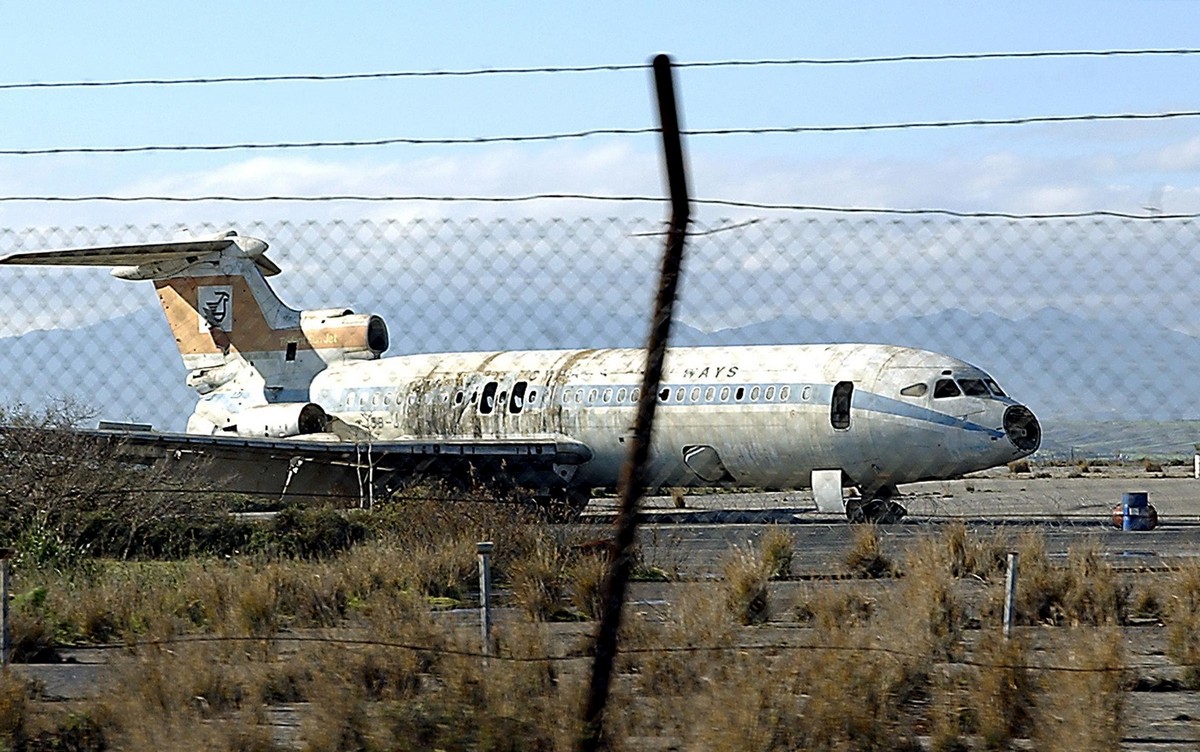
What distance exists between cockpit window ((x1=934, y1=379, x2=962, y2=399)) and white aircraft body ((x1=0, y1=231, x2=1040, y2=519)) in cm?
2

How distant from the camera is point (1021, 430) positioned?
25.6m

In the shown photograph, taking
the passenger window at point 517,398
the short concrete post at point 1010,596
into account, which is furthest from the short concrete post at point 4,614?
the passenger window at point 517,398

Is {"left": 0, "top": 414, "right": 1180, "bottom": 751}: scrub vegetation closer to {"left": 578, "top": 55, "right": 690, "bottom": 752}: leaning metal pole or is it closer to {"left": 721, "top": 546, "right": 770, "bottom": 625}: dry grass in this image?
{"left": 721, "top": 546, "right": 770, "bottom": 625}: dry grass

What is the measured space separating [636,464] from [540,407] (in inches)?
986

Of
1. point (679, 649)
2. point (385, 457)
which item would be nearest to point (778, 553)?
point (679, 649)

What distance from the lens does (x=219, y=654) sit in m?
9.98

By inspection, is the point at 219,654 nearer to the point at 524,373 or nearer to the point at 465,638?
the point at 465,638

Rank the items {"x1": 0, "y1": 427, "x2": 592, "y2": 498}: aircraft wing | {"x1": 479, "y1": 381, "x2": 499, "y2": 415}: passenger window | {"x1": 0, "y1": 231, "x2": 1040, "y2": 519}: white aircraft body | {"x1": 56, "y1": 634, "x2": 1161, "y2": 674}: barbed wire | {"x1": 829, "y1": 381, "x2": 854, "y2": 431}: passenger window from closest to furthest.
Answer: {"x1": 56, "y1": 634, "x2": 1161, "y2": 674}: barbed wire → {"x1": 0, "y1": 231, "x2": 1040, "y2": 519}: white aircraft body → {"x1": 829, "y1": 381, "x2": 854, "y2": 431}: passenger window → {"x1": 0, "y1": 427, "x2": 592, "y2": 498}: aircraft wing → {"x1": 479, "y1": 381, "x2": 499, "y2": 415}: passenger window

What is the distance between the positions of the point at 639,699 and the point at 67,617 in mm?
7054

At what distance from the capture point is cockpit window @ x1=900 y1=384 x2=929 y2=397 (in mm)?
26028

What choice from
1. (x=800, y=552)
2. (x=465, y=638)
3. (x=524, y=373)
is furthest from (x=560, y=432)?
(x=465, y=638)

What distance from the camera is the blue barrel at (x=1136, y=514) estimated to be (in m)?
27.2

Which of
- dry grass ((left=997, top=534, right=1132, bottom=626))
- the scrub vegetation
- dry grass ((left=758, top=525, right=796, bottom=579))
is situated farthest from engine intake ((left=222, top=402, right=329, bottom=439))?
dry grass ((left=997, top=534, right=1132, bottom=626))

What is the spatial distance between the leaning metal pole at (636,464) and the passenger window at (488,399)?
25934 millimetres
